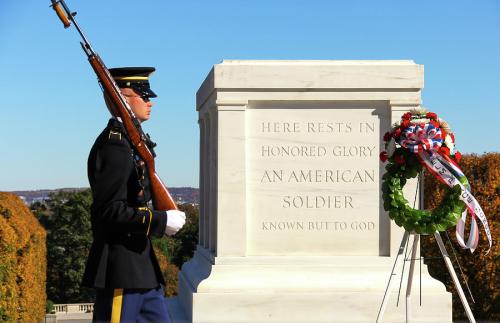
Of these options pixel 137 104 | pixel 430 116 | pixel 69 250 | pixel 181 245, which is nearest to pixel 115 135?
pixel 137 104

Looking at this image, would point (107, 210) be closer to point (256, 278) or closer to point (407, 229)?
point (407, 229)

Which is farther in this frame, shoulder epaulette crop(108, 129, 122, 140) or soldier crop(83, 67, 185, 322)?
shoulder epaulette crop(108, 129, 122, 140)

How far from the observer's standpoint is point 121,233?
5555 mm

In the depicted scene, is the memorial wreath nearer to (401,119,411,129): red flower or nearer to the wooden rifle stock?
(401,119,411,129): red flower

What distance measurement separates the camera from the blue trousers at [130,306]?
5.47 meters

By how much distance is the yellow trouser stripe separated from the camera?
545cm

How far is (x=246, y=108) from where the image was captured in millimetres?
10305

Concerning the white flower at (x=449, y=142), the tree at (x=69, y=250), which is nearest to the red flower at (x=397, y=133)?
the white flower at (x=449, y=142)

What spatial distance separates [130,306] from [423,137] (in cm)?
393

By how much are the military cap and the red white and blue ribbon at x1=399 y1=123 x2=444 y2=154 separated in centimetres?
328

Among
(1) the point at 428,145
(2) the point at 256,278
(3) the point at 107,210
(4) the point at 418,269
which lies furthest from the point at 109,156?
(4) the point at 418,269

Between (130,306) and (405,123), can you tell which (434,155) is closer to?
(405,123)

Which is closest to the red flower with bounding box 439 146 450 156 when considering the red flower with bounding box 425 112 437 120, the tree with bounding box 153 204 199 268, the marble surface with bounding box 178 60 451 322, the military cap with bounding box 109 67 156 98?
the red flower with bounding box 425 112 437 120

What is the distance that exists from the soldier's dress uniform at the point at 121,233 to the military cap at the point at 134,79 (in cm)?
38
